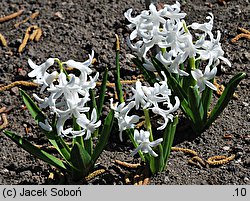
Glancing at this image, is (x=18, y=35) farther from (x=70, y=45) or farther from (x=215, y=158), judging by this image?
(x=215, y=158)

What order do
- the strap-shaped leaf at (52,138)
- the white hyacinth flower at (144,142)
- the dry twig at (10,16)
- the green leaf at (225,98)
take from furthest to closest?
the dry twig at (10,16), the green leaf at (225,98), the strap-shaped leaf at (52,138), the white hyacinth flower at (144,142)

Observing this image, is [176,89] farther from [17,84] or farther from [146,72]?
[17,84]

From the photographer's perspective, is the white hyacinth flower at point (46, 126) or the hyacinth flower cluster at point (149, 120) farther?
the white hyacinth flower at point (46, 126)

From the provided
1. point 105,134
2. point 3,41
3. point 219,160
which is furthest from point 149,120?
point 3,41

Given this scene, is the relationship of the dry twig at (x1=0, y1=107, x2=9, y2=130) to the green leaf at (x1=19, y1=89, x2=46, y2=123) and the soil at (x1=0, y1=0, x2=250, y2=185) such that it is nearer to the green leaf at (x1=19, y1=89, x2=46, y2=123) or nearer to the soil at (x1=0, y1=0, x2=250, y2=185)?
the soil at (x1=0, y1=0, x2=250, y2=185)

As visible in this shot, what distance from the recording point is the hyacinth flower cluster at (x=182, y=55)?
148 inches

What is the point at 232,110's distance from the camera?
4441 millimetres

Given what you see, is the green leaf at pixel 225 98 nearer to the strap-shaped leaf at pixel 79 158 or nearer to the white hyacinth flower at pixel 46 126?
the strap-shaped leaf at pixel 79 158

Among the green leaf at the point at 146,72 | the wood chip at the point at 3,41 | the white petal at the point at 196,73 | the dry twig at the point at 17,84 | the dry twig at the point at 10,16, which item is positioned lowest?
the dry twig at the point at 17,84

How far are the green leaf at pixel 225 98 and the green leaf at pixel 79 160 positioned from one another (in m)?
0.78

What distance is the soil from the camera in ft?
13.4

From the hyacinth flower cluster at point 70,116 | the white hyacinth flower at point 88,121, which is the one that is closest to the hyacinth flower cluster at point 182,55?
the hyacinth flower cluster at point 70,116

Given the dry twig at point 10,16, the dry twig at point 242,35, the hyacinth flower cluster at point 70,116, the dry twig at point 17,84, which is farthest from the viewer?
the dry twig at point 10,16
